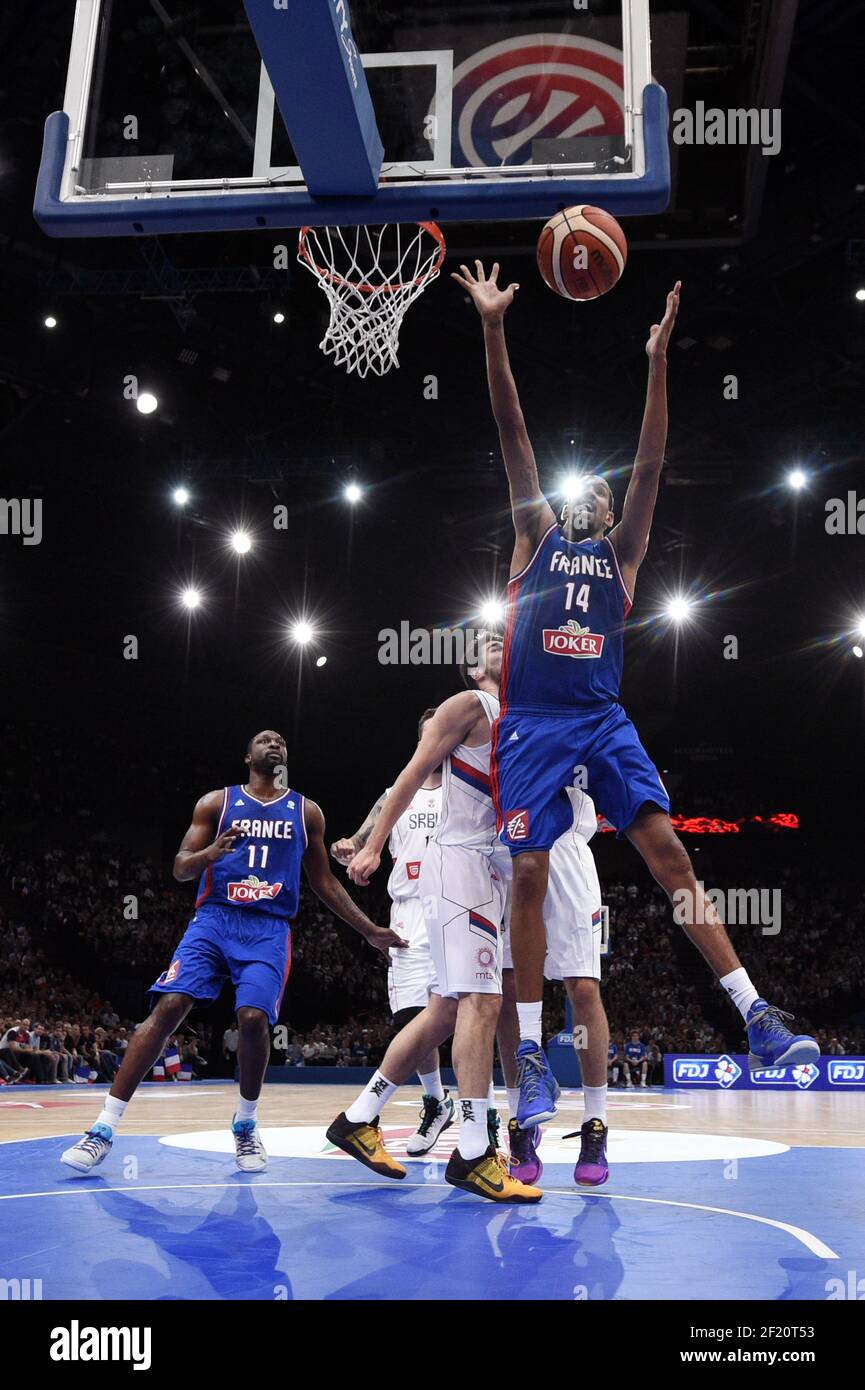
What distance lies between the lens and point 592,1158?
4.73 metres

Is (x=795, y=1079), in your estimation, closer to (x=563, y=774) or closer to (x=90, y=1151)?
(x=90, y=1151)

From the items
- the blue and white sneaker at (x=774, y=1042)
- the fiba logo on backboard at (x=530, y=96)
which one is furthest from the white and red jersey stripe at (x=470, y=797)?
the fiba logo on backboard at (x=530, y=96)

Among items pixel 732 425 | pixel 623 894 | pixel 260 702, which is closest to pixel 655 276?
pixel 732 425

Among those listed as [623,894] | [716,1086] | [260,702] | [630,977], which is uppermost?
[260,702]

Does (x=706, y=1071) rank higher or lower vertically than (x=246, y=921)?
lower

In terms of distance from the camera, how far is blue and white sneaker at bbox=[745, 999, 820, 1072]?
3645 millimetres

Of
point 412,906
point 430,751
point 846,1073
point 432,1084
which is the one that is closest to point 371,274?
point 412,906

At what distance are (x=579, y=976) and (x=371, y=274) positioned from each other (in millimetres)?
5855

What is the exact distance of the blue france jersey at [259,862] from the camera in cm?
571

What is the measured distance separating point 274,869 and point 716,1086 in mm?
15240

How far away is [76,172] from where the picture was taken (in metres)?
5.25

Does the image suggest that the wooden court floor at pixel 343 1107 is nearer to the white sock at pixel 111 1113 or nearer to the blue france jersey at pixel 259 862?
the white sock at pixel 111 1113

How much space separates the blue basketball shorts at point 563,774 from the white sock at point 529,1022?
1.90 feet

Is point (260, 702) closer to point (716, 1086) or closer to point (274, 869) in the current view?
point (716, 1086)
